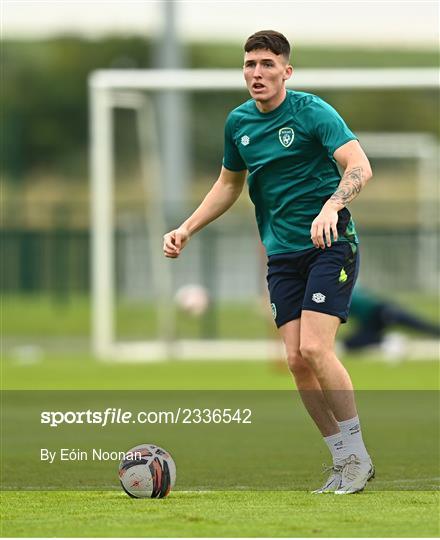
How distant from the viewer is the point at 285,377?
18.0 meters

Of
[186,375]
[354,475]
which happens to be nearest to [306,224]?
[354,475]

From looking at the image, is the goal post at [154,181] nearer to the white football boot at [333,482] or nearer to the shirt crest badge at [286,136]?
the shirt crest badge at [286,136]

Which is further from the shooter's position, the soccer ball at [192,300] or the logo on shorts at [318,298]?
the soccer ball at [192,300]

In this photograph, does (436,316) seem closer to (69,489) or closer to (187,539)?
(69,489)

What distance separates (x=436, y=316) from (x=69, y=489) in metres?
16.6

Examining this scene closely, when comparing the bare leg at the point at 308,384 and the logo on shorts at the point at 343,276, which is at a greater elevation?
the logo on shorts at the point at 343,276

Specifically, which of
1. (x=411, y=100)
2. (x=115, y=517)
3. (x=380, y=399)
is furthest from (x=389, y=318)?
(x=411, y=100)

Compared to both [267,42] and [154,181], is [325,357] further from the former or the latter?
[154,181]

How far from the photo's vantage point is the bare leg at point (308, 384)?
27.8 ft
